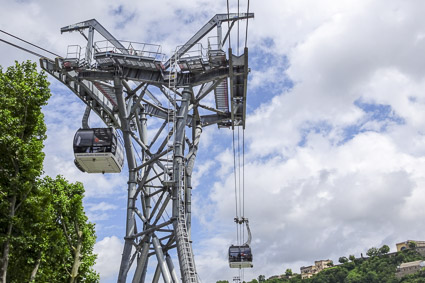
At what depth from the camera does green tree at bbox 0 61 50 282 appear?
68.8 feet

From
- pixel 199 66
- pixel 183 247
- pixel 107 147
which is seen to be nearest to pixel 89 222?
pixel 107 147

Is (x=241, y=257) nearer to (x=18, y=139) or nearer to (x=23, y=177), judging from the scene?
(x=23, y=177)

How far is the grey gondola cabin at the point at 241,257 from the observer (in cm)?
3631

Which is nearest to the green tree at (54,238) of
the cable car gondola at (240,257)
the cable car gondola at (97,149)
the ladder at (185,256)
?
the cable car gondola at (97,149)

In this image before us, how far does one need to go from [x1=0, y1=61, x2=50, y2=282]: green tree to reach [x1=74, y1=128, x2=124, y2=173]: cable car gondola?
306cm

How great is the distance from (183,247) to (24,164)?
7667 millimetres

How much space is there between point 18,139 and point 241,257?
65.0ft

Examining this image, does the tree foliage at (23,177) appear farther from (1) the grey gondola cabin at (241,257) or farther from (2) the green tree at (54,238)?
(1) the grey gondola cabin at (241,257)

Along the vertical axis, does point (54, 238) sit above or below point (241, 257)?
below

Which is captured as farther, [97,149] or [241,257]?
[241,257]

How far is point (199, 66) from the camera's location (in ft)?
86.3

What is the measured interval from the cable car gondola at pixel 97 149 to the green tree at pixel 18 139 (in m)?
3.06

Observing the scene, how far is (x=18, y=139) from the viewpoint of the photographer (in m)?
21.0

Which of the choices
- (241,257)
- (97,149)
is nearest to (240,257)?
(241,257)
